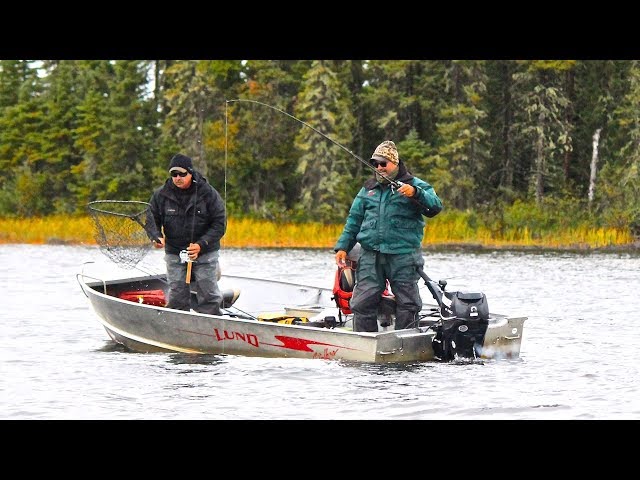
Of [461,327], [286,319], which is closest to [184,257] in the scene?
[286,319]

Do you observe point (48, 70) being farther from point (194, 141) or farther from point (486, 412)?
point (486, 412)

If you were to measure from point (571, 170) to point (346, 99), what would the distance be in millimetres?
8160

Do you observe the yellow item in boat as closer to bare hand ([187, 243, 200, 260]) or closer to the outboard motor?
bare hand ([187, 243, 200, 260])

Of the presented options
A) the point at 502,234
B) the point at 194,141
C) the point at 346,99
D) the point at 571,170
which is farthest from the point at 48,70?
the point at 502,234

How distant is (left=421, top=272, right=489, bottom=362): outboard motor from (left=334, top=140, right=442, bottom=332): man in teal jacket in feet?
0.81

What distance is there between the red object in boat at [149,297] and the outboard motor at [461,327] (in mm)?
3435

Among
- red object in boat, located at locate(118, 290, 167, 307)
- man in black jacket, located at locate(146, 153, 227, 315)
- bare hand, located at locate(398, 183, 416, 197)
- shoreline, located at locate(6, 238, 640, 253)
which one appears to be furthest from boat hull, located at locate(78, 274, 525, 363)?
shoreline, located at locate(6, 238, 640, 253)

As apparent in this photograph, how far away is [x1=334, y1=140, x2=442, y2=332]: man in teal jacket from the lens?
10.4 m

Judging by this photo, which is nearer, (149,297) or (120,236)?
(120,236)

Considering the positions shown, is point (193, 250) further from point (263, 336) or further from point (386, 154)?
point (386, 154)

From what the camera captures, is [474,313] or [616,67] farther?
[616,67]

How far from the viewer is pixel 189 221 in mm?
11086

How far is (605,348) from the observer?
12.6 m

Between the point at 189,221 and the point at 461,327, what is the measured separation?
8.92ft
